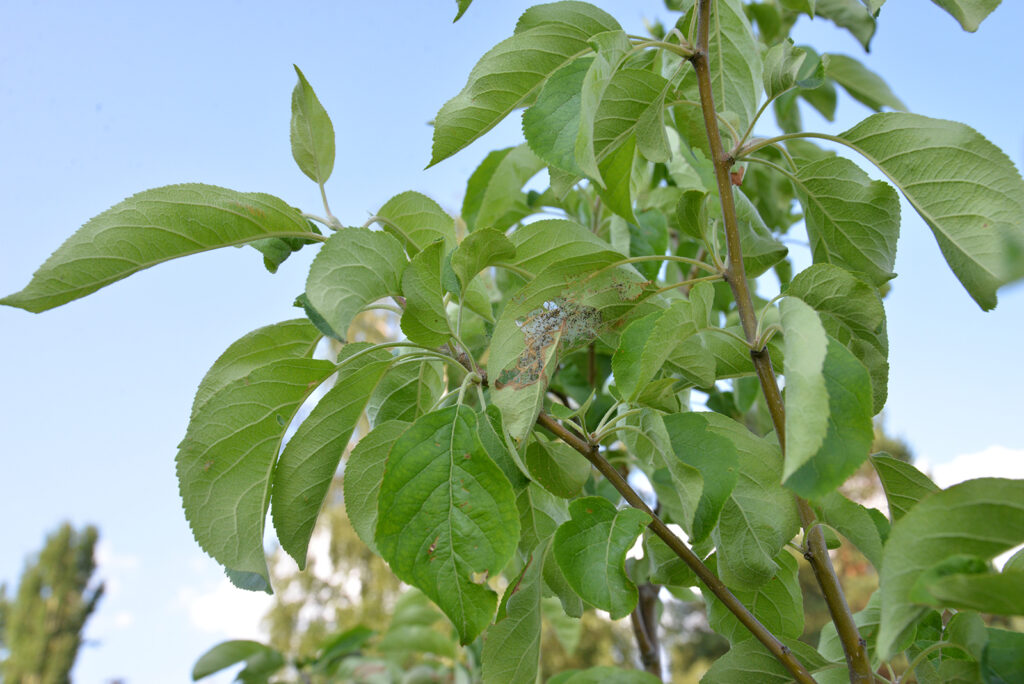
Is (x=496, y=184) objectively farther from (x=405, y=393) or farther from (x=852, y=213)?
(x=852, y=213)

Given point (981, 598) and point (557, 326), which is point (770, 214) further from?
point (981, 598)

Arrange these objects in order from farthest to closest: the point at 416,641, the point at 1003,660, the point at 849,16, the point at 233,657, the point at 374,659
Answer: the point at 374,659
the point at 416,641
the point at 233,657
the point at 849,16
the point at 1003,660

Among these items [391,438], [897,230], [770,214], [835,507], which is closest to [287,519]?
[391,438]

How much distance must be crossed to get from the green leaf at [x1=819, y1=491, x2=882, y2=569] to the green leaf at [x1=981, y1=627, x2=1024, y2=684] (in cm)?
14

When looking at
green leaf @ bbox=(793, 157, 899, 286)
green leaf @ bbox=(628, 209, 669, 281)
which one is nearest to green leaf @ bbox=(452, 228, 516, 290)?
green leaf @ bbox=(793, 157, 899, 286)

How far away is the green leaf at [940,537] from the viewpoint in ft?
1.84

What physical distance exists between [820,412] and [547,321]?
0.37 metres

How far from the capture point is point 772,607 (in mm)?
990

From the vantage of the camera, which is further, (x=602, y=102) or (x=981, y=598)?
(x=602, y=102)

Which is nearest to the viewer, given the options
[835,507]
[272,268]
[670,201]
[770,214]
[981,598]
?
[981,598]

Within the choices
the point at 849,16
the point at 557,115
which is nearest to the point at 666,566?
the point at 557,115

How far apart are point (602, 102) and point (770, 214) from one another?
1.07 meters

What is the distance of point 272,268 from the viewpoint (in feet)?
3.17

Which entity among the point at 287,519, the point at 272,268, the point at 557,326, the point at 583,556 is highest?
the point at 272,268
